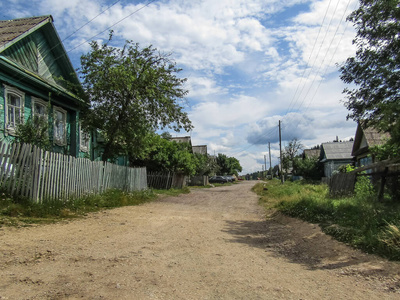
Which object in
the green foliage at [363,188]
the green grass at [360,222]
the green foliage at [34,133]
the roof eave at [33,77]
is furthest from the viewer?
the green foliage at [363,188]

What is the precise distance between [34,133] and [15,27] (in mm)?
4931

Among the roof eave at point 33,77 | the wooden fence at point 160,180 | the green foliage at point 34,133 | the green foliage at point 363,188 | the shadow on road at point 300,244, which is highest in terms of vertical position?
the roof eave at point 33,77

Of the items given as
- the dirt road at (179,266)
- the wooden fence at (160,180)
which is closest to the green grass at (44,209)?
the dirt road at (179,266)

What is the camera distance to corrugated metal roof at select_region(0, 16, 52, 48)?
34.9ft

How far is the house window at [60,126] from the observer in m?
13.7

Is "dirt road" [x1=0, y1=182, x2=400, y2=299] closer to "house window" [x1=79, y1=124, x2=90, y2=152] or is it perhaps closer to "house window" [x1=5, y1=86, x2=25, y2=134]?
"house window" [x1=5, y1=86, x2=25, y2=134]

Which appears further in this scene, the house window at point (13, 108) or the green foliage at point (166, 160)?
the green foliage at point (166, 160)

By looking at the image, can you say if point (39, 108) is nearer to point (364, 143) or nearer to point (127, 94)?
point (127, 94)

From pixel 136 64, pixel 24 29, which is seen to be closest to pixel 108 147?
pixel 136 64

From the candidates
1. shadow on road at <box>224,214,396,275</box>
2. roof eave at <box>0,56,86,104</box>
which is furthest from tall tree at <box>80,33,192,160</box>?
shadow on road at <box>224,214,396,275</box>

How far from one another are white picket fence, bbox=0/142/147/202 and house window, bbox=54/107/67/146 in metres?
2.84

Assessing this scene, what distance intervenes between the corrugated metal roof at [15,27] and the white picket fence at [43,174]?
4.14 meters

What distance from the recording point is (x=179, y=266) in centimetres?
470

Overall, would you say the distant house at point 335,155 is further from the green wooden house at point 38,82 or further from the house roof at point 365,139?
the green wooden house at point 38,82
